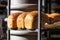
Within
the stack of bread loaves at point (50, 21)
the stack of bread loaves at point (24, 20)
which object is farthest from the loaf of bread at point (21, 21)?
the stack of bread loaves at point (50, 21)

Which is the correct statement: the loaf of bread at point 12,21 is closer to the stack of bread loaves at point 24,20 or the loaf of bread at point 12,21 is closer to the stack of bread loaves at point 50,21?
the stack of bread loaves at point 24,20

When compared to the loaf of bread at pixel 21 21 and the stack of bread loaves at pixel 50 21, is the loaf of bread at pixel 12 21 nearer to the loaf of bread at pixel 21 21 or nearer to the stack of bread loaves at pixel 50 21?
the loaf of bread at pixel 21 21

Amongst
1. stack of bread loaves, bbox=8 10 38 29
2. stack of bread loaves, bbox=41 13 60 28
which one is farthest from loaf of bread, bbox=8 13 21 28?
stack of bread loaves, bbox=41 13 60 28

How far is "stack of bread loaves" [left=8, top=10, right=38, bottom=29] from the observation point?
36.6 inches

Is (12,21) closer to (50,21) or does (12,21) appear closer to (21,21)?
(21,21)

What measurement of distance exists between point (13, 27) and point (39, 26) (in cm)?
16

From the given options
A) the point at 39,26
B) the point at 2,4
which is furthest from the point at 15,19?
the point at 2,4

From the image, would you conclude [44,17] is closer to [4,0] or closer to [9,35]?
[9,35]

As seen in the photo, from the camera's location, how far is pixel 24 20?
3.14 ft

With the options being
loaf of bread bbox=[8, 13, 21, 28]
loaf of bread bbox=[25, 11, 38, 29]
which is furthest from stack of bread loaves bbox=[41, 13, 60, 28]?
loaf of bread bbox=[8, 13, 21, 28]

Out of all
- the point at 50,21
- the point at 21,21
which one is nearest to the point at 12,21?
the point at 21,21

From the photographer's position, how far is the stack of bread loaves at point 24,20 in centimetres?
93

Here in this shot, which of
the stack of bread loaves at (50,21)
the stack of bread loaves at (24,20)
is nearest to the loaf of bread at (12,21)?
the stack of bread loaves at (24,20)

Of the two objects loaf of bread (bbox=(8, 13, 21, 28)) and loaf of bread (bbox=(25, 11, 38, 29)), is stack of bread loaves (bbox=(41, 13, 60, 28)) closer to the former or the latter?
loaf of bread (bbox=(25, 11, 38, 29))
